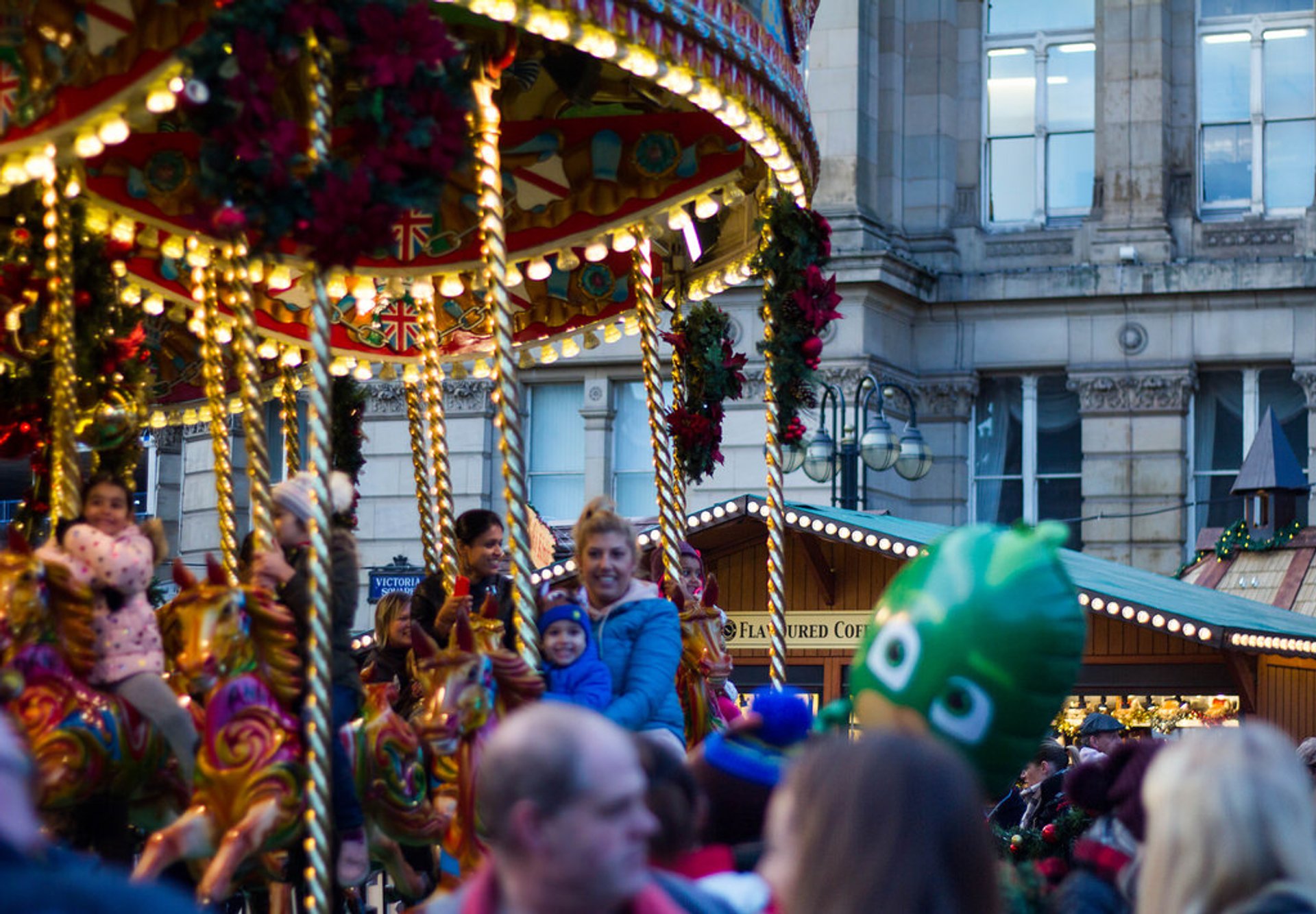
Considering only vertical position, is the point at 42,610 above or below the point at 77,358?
below

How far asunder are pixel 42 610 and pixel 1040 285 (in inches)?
917

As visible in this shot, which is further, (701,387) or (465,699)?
(701,387)

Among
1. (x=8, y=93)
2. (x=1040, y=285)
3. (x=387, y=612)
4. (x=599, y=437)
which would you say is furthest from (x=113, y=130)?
(x=1040, y=285)

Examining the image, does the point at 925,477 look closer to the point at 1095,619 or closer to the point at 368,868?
the point at 1095,619

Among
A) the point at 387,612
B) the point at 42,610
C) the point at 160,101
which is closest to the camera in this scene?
the point at 42,610

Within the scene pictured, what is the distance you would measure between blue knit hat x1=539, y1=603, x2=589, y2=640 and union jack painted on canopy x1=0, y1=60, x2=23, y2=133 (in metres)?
3.33

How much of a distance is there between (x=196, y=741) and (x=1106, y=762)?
4.19 metres

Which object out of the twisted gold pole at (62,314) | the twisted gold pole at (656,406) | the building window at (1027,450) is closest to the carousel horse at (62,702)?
the twisted gold pole at (62,314)

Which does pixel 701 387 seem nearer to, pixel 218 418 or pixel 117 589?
pixel 218 418

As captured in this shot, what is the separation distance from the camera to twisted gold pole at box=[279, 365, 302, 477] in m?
13.3

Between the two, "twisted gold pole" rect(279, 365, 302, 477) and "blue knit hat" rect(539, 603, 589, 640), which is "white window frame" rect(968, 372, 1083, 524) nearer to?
"twisted gold pole" rect(279, 365, 302, 477)

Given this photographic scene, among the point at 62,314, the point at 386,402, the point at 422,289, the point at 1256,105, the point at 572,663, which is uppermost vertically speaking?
the point at 1256,105

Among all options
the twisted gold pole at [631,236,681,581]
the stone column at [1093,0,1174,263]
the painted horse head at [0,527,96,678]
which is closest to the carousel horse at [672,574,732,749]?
the twisted gold pole at [631,236,681,581]

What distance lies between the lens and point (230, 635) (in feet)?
27.1
